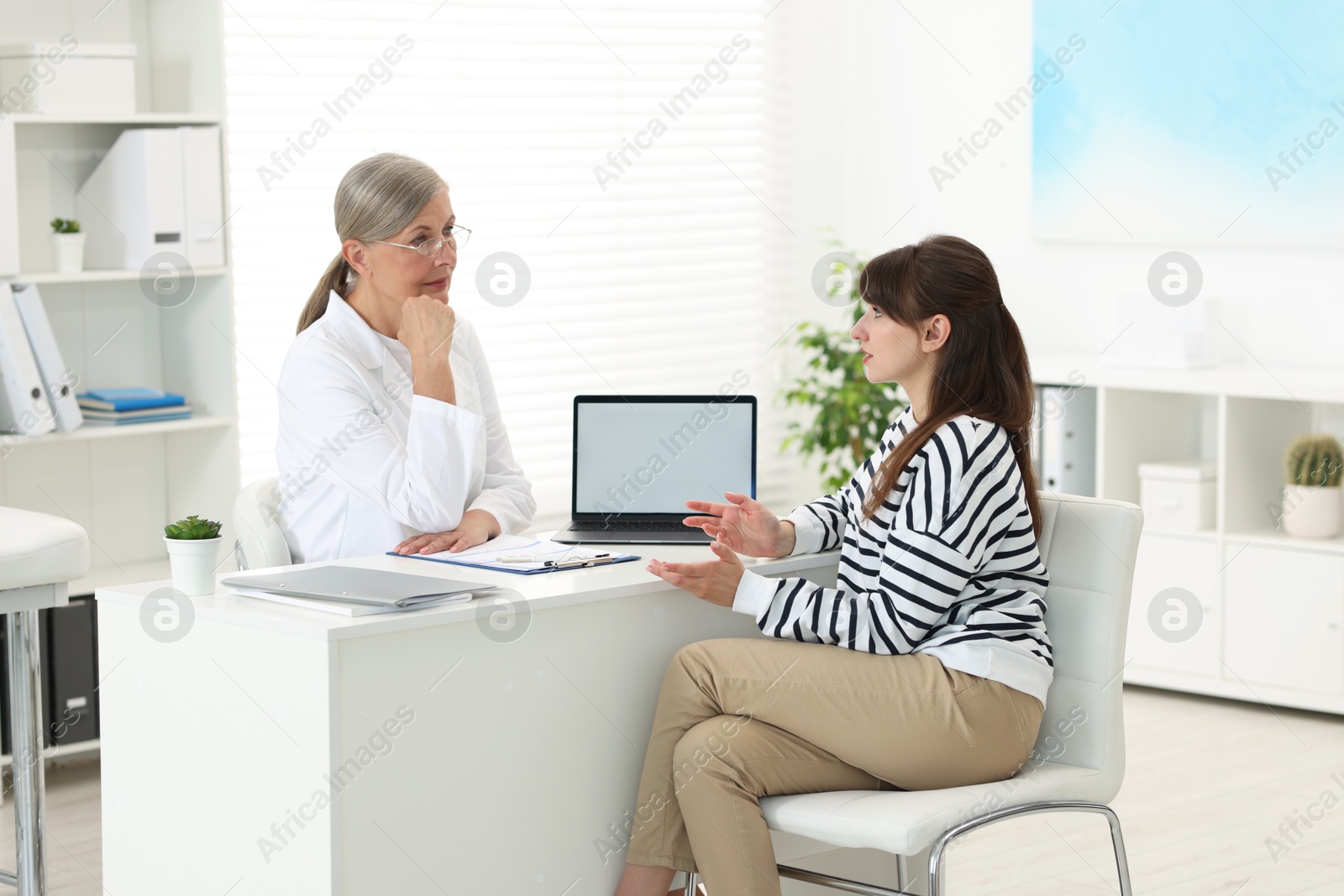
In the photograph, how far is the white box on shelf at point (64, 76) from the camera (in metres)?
3.60

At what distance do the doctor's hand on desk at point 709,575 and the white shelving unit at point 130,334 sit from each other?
1.99m

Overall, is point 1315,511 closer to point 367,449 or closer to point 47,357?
point 367,449

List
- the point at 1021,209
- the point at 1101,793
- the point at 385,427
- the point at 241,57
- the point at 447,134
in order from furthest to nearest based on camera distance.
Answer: the point at 1021,209
the point at 447,134
the point at 241,57
the point at 385,427
the point at 1101,793

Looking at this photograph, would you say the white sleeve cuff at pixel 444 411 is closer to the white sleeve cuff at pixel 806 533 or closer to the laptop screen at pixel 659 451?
the laptop screen at pixel 659 451

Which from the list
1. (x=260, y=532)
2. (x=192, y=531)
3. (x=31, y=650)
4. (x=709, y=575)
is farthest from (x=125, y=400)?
(x=709, y=575)

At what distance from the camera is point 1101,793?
221 cm

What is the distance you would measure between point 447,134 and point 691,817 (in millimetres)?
2977

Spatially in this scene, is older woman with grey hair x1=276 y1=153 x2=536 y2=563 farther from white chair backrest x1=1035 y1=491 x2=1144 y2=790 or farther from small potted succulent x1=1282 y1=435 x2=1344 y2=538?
small potted succulent x1=1282 y1=435 x2=1344 y2=538

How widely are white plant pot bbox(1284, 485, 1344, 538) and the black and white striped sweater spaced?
2.20 metres

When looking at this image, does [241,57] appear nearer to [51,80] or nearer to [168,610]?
[51,80]

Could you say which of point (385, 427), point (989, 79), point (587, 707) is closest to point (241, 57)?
point (385, 427)

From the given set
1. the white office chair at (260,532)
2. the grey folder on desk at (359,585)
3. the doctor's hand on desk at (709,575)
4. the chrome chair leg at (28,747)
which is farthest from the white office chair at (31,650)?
the doctor's hand on desk at (709,575)

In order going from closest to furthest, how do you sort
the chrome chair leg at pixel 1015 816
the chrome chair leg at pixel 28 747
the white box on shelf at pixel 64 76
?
the chrome chair leg at pixel 1015 816 < the chrome chair leg at pixel 28 747 < the white box on shelf at pixel 64 76

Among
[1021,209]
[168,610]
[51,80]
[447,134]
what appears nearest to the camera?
[168,610]
